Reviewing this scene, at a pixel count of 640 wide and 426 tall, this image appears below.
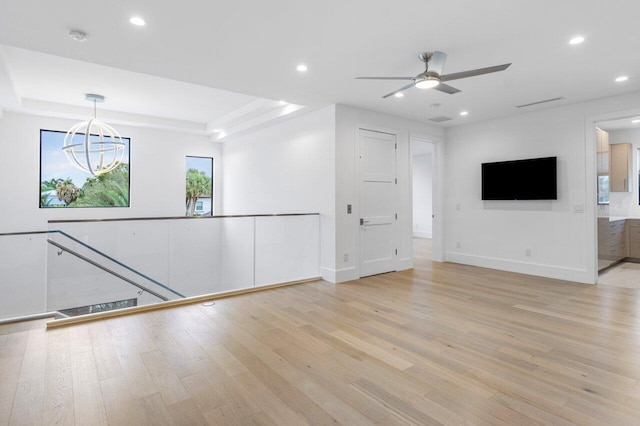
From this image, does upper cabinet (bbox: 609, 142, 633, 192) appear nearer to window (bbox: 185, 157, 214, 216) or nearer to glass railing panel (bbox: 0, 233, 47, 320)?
window (bbox: 185, 157, 214, 216)

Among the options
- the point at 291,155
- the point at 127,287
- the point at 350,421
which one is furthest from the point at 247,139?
the point at 350,421

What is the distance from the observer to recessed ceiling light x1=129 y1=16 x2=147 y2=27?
279 centimetres

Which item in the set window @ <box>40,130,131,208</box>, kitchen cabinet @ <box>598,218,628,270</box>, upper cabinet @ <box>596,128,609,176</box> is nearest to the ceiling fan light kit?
upper cabinet @ <box>596,128,609,176</box>

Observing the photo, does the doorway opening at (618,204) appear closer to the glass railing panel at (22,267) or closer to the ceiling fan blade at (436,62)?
the ceiling fan blade at (436,62)

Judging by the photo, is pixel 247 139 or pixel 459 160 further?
pixel 247 139

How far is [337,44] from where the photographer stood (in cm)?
327

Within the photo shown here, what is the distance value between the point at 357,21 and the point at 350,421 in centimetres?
294

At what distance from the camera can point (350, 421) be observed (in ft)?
6.34

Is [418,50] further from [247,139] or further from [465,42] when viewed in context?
[247,139]

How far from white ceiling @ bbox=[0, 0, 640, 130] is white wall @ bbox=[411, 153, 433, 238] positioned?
6294 millimetres

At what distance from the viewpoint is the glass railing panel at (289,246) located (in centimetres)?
537

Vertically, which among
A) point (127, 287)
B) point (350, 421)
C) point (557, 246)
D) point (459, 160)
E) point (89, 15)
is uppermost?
point (89, 15)

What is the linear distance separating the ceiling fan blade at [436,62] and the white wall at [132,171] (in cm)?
666

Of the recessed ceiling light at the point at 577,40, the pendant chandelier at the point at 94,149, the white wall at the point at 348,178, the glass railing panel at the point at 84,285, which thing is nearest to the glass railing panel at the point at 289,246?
the white wall at the point at 348,178
